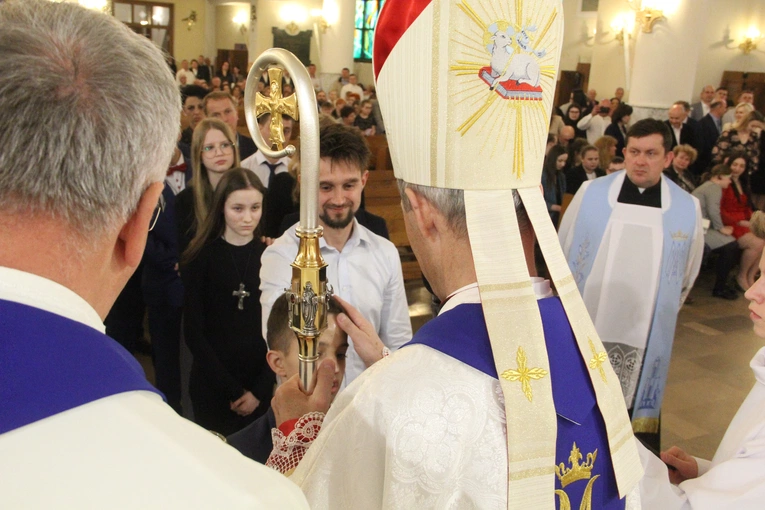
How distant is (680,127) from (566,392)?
9.36 meters

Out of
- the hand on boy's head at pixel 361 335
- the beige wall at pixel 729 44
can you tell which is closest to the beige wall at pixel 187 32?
the beige wall at pixel 729 44

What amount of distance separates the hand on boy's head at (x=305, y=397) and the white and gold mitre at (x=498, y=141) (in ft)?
1.43

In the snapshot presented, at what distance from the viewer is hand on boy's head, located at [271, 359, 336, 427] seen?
1.57 meters

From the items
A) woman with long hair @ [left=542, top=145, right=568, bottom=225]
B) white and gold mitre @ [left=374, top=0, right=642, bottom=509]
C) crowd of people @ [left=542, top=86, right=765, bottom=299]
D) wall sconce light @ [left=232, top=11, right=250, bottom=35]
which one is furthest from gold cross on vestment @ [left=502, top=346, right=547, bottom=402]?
wall sconce light @ [left=232, top=11, right=250, bottom=35]

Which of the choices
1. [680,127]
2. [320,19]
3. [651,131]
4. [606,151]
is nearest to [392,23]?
[651,131]

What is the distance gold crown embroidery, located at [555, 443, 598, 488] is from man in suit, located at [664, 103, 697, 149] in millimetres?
8624

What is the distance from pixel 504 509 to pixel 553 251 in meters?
0.53

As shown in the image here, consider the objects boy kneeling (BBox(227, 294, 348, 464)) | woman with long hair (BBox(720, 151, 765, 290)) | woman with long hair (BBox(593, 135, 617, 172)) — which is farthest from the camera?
woman with long hair (BBox(593, 135, 617, 172))

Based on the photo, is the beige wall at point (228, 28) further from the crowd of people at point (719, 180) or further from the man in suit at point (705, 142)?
the crowd of people at point (719, 180)

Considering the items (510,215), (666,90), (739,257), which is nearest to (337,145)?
(510,215)

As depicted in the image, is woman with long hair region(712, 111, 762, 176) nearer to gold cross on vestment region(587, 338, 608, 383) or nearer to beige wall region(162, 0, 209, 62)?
gold cross on vestment region(587, 338, 608, 383)

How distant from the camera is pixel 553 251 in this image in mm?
1443

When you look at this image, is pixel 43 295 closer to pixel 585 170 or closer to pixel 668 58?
pixel 585 170

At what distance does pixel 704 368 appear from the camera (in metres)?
5.38
